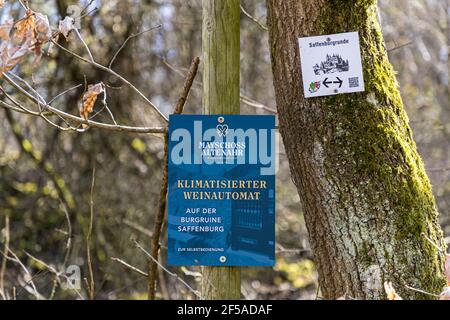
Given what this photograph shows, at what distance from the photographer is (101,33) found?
19.2ft

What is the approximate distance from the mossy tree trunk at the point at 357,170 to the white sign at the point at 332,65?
24 mm

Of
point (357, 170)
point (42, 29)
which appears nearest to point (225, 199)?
point (357, 170)

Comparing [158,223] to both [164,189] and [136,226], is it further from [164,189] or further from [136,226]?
[136,226]

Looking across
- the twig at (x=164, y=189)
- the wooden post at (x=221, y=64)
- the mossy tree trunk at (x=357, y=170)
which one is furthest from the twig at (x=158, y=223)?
the mossy tree trunk at (x=357, y=170)

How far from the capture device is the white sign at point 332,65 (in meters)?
2.36

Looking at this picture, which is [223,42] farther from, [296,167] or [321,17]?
[296,167]

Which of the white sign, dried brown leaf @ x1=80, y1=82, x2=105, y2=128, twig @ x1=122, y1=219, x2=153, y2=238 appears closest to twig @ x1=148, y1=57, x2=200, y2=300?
dried brown leaf @ x1=80, y1=82, x2=105, y2=128

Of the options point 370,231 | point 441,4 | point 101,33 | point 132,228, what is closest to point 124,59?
point 101,33

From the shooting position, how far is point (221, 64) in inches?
99.3

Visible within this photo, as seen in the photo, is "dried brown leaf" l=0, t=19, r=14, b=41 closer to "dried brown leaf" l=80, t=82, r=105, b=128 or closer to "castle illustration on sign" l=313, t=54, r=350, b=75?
"dried brown leaf" l=80, t=82, r=105, b=128

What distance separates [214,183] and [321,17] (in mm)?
665

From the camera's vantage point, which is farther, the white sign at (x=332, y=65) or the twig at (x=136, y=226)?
the twig at (x=136, y=226)

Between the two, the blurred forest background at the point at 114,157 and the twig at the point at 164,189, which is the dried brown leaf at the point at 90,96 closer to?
the twig at the point at 164,189

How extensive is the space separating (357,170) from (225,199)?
459 millimetres
